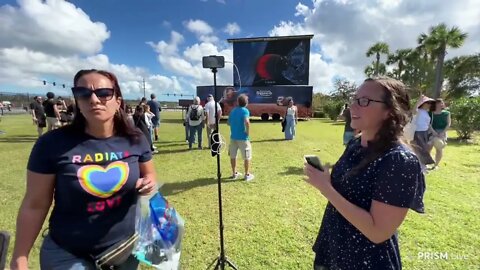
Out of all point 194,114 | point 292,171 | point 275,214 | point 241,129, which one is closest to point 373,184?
point 275,214

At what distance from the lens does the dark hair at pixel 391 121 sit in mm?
1371

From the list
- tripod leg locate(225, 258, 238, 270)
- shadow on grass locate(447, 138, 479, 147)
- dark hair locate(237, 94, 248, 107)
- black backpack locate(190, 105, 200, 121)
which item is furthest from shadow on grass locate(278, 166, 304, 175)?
shadow on grass locate(447, 138, 479, 147)

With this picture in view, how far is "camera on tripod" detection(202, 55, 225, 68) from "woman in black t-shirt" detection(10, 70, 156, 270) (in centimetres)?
125

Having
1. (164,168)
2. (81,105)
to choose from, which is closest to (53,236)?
(81,105)

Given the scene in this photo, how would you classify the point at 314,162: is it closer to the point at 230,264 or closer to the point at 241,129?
the point at 230,264

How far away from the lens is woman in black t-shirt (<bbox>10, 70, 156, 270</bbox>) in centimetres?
151

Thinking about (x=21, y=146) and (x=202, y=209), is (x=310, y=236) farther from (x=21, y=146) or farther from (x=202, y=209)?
(x=21, y=146)

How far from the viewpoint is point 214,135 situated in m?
3.54

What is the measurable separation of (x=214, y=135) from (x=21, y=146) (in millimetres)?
10412

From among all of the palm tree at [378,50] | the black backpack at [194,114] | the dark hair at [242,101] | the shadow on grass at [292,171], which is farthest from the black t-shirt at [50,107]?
the palm tree at [378,50]

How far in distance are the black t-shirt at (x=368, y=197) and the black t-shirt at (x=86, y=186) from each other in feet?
3.81

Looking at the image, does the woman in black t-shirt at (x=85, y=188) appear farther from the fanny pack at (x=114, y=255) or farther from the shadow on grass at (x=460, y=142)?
the shadow on grass at (x=460, y=142)

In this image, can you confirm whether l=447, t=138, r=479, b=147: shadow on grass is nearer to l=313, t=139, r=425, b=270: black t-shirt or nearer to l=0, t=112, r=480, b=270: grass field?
l=0, t=112, r=480, b=270: grass field

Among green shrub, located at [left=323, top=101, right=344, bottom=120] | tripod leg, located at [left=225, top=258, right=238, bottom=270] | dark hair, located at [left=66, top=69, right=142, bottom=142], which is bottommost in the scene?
tripod leg, located at [left=225, top=258, right=238, bottom=270]
